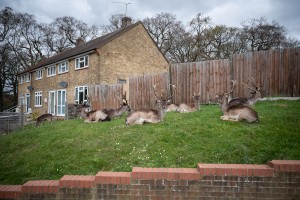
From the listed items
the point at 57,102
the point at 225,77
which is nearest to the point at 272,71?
the point at 225,77

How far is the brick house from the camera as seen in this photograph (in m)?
23.1

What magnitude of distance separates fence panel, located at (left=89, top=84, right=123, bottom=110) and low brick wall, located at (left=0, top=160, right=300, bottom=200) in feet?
42.4

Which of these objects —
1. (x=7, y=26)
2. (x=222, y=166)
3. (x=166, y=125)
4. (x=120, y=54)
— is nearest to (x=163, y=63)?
(x=120, y=54)

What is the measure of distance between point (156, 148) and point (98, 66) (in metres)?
17.4

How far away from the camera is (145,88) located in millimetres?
16109

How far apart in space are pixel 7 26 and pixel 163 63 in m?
27.8

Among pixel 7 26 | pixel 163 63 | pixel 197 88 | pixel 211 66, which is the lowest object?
pixel 197 88

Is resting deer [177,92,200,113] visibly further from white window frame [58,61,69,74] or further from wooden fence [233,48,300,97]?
white window frame [58,61,69,74]

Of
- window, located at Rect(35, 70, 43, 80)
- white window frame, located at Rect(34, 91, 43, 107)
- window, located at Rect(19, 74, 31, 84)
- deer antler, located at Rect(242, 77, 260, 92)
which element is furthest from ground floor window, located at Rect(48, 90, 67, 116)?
deer antler, located at Rect(242, 77, 260, 92)

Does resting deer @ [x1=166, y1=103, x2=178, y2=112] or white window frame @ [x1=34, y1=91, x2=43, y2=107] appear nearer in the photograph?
resting deer @ [x1=166, y1=103, x2=178, y2=112]

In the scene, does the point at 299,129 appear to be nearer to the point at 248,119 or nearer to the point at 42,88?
the point at 248,119

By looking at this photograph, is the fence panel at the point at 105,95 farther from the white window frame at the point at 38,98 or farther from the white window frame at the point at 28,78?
the white window frame at the point at 28,78

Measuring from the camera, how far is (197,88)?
14516mm

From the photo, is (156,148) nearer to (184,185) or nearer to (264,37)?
(184,185)
